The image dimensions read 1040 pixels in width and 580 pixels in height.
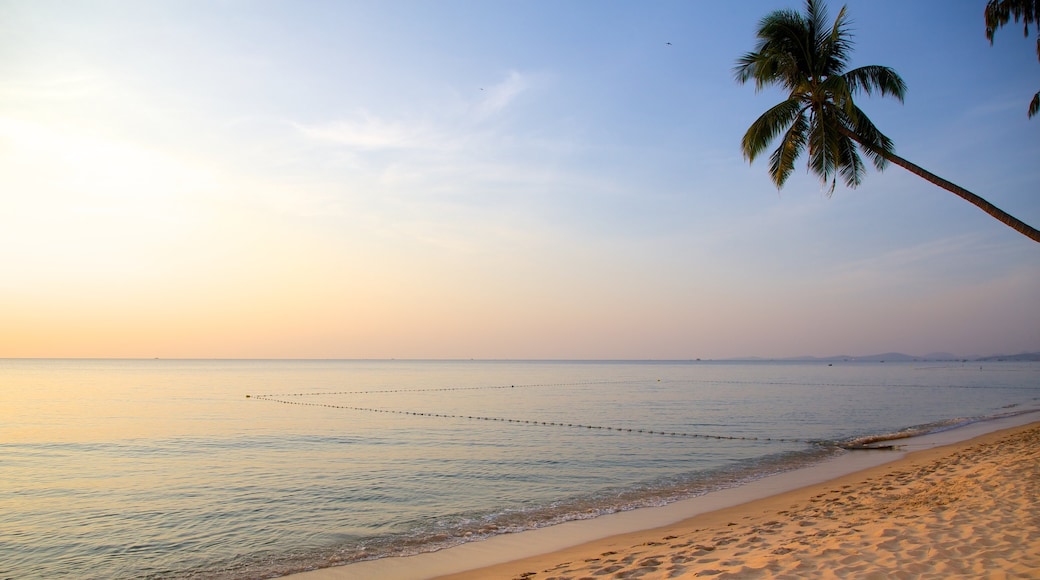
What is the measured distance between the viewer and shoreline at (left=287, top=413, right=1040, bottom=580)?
29.2 ft

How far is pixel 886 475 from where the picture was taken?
50.6 ft

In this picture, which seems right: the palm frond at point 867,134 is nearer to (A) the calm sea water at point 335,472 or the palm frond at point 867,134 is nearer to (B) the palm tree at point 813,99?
(B) the palm tree at point 813,99

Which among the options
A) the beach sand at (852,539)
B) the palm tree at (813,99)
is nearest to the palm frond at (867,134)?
the palm tree at (813,99)

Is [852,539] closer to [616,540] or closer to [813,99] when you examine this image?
[616,540]

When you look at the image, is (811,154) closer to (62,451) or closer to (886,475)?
(886,475)

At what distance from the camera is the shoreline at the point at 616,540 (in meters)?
8.91

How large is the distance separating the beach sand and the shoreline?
0.05 m

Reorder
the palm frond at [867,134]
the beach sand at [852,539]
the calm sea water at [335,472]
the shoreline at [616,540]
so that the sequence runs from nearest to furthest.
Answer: the beach sand at [852,539]
the shoreline at [616,540]
the calm sea water at [335,472]
the palm frond at [867,134]

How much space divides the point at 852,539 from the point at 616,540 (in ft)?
12.8

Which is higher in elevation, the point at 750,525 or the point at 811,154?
the point at 811,154

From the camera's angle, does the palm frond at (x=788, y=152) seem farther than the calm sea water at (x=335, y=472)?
Yes

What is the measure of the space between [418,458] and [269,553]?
10357 mm

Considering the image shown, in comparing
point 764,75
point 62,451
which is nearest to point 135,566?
point 62,451

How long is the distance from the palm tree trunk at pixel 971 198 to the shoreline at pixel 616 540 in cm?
532
